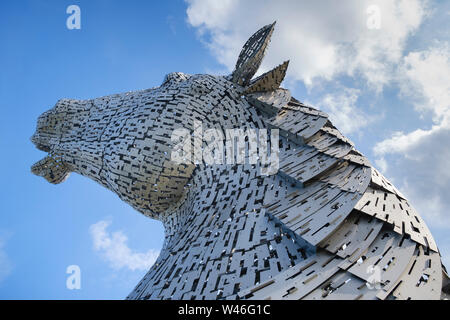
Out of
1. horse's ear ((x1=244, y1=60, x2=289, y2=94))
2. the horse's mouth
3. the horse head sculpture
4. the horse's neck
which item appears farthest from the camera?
the horse's mouth

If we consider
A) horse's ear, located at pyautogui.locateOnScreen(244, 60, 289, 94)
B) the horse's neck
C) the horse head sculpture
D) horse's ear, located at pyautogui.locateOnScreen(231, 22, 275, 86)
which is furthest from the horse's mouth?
horse's ear, located at pyautogui.locateOnScreen(244, 60, 289, 94)

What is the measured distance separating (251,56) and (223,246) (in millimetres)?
3273

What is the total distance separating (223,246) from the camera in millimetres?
3824

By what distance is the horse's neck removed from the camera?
130 inches

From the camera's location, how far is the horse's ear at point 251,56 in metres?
5.66

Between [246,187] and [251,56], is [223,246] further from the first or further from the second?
[251,56]

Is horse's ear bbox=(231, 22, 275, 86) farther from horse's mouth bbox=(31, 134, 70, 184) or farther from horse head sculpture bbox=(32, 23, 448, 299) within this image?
horse's mouth bbox=(31, 134, 70, 184)

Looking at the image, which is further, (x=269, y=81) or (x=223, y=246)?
(x=269, y=81)

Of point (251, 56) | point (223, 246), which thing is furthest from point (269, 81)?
point (223, 246)

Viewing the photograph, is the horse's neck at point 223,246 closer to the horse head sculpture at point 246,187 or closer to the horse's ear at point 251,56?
the horse head sculpture at point 246,187

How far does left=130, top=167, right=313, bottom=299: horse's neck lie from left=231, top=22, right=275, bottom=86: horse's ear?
1.76 meters
